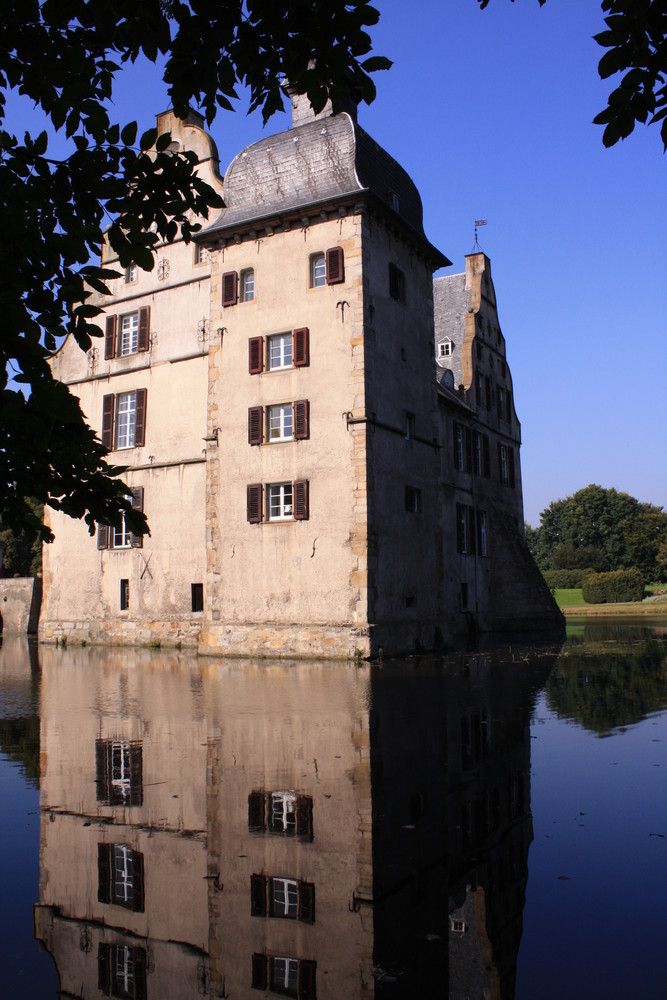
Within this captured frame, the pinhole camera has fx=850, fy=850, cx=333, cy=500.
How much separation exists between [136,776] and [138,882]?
2.65 meters

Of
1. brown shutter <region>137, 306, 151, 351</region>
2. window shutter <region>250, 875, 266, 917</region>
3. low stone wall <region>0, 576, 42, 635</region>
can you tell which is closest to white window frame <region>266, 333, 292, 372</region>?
brown shutter <region>137, 306, 151, 351</region>

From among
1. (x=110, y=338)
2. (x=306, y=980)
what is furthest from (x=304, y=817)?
(x=110, y=338)

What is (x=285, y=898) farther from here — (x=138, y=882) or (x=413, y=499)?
(x=413, y=499)

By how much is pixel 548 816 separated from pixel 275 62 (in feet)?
17.8

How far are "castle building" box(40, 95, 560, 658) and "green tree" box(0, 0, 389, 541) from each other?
642 inches

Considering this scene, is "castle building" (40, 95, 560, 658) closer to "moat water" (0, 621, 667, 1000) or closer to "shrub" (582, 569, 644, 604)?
"moat water" (0, 621, 667, 1000)

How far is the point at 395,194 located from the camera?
24.6m

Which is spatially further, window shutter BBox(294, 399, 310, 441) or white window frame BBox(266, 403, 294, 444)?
white window frame BBox(266, 403, 294, 444)

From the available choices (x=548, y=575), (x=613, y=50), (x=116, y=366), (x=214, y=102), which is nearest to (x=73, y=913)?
(x=214, y=102)

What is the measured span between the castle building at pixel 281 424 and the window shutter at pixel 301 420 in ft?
0.13

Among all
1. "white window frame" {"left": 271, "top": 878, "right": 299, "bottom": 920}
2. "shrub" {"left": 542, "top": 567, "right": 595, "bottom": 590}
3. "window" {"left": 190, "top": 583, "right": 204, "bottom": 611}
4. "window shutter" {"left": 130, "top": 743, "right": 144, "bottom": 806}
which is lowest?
"white window frame" {"left": 271, "top": 878, "right": 299, "bottom": 920}

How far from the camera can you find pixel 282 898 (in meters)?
4.63

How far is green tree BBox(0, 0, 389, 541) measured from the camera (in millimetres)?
4629

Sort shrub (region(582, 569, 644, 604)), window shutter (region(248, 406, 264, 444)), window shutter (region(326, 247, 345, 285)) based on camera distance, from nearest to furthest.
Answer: window shutter (region(326, 247, 345, 285)), window shutter (region(248, 406, 264, 444)), shrub (region(582, 569, 644, 604))
